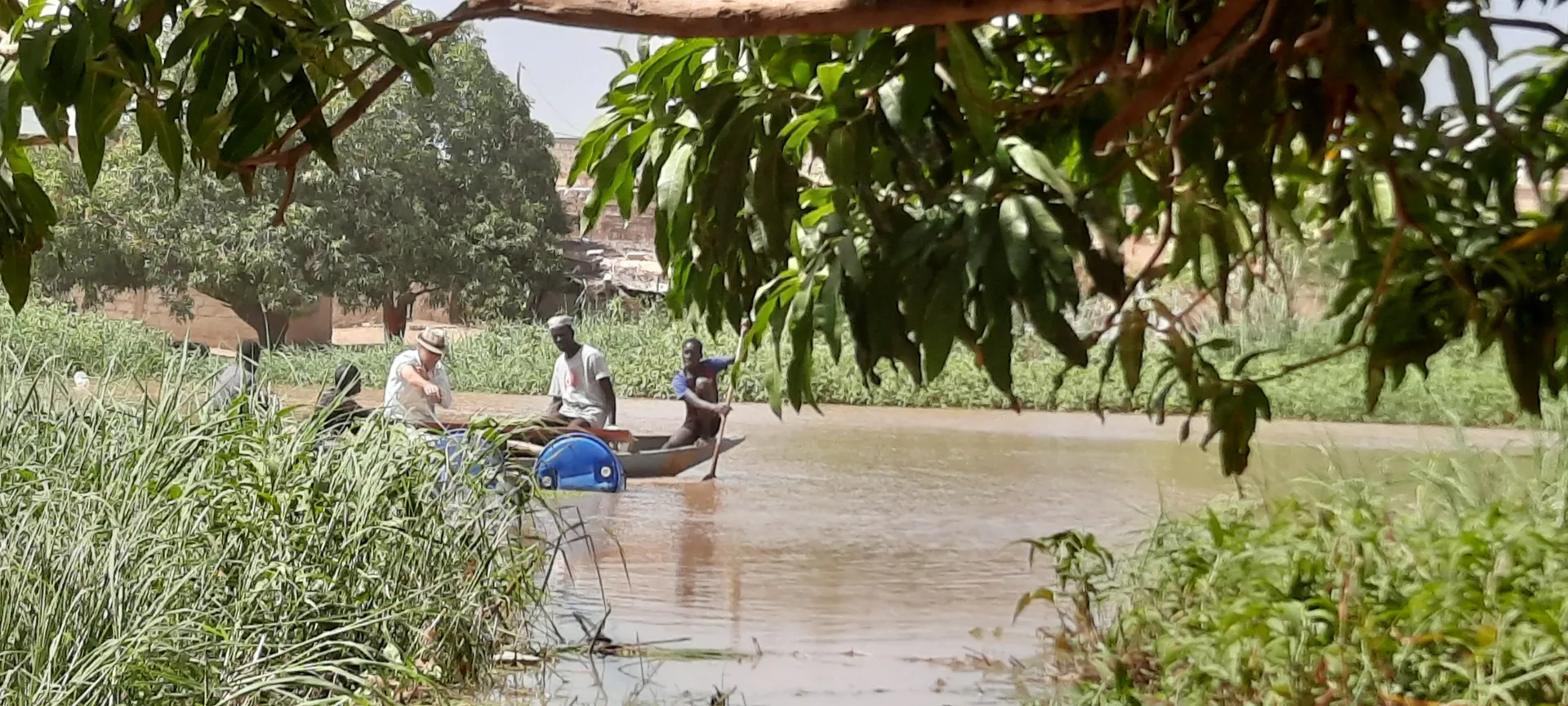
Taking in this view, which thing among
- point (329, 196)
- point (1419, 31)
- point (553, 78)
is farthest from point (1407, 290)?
point (329, 196)

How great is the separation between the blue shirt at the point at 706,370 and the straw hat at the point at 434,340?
1.57ft

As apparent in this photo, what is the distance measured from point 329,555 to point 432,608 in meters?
0.16

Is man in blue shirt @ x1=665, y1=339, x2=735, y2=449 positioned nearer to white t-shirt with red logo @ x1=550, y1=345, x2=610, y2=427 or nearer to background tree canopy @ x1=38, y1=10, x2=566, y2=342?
white t-shirt with red logo @ x1=550, y1=345, x2=610, y2=427

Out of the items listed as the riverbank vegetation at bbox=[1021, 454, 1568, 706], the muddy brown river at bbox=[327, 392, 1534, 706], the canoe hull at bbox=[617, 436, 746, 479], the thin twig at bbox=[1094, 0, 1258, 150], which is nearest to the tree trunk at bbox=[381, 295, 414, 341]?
the muddy brown river at bbox=[327, 392, 1534, 706]

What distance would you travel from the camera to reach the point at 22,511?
1753mm

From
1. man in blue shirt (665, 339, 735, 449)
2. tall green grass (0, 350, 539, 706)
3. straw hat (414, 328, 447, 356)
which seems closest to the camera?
tall green grass (0, 350, 539, 706)

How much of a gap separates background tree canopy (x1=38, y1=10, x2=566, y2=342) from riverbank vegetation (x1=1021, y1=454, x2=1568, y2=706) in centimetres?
121

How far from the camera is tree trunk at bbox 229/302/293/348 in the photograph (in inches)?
109

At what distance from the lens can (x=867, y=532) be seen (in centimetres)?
351

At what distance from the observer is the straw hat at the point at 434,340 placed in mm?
2963

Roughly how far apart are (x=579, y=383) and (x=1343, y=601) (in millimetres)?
1657

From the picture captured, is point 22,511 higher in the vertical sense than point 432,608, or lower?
higher

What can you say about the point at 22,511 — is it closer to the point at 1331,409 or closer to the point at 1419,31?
the point at 1419,31

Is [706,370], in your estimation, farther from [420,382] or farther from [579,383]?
[420,382]
